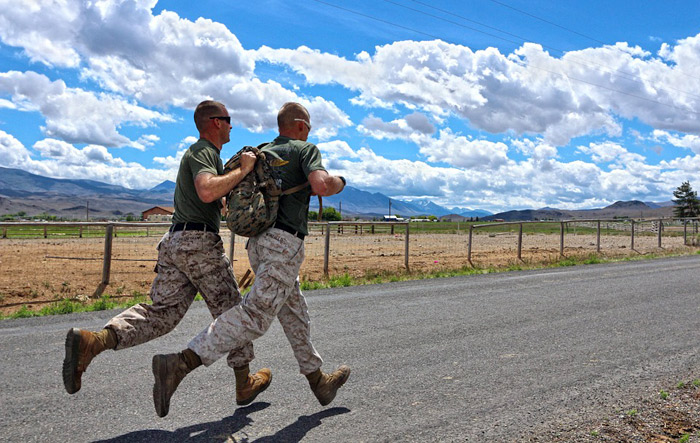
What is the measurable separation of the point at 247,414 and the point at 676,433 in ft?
9.15

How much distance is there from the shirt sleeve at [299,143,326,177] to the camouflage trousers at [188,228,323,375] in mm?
438

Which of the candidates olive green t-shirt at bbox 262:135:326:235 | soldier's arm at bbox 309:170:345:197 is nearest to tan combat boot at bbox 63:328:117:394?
olive green t-shirt at bbox 262:135:326:235

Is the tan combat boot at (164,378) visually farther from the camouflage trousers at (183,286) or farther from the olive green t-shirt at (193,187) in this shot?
the olive green t-shirt at (193,187)

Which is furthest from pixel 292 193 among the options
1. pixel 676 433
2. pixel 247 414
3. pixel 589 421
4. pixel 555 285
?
pixel 555 285

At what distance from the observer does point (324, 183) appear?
335 cm

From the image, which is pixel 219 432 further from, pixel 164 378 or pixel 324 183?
pixel 324 183

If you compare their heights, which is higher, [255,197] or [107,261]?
[255,197]

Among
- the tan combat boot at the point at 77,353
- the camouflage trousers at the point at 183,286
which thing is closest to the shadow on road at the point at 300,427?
the camouflage trousers at the point at 183,286

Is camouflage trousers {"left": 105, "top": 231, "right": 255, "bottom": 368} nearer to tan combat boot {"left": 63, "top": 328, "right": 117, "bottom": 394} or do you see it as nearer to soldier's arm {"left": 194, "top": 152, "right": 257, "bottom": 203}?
tan combat boot {"left": 63, "top": 328, "right": 117, "bottom": 394}

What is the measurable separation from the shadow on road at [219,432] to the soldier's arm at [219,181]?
56.5 inches

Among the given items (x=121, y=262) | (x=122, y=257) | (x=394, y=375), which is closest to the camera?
(x=394, y=375)

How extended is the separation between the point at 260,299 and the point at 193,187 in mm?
871

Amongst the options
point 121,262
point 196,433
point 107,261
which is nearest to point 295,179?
point 196,433

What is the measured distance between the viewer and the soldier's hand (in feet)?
11.5
